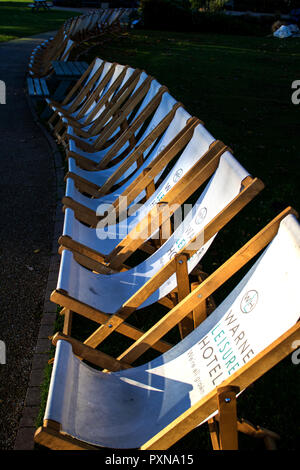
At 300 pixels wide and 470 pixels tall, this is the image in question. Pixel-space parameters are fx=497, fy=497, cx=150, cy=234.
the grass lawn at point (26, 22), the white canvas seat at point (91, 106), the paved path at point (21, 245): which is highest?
the white canvas seat at point (91, 106)

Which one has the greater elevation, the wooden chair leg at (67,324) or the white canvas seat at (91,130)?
the white canvas seat at (91,130)

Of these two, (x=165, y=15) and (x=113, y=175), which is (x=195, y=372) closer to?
(x=113, y=175)

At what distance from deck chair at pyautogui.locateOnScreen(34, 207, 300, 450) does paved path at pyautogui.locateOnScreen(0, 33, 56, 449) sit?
62cm

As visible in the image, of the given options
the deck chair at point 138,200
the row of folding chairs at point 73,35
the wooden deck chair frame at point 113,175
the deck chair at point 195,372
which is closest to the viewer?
the deck chair at point 195,372

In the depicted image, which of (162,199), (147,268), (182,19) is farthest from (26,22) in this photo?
(147,268)

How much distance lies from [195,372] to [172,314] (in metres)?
0.30

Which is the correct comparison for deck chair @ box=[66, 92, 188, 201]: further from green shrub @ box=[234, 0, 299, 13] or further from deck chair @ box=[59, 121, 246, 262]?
green shrub @ box=[234, 0, 299, 13]

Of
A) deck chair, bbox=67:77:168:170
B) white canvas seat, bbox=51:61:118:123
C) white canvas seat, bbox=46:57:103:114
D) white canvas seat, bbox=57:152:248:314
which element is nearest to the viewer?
white canvas seat, bbox=57:152:248:314

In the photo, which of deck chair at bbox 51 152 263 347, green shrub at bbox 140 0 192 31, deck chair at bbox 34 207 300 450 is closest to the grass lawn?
green shrub at bbox 140 0 192 31

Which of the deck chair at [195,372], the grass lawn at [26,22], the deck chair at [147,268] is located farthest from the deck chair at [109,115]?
the grass lawn at [26,22]

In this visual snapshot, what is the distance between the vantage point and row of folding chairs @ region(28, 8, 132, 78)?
10125mm

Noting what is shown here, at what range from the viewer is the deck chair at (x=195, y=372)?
1.91 m

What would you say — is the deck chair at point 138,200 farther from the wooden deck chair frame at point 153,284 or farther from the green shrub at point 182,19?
the green shrub at point 182,19

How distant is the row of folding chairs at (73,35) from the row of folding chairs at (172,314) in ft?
22.1
